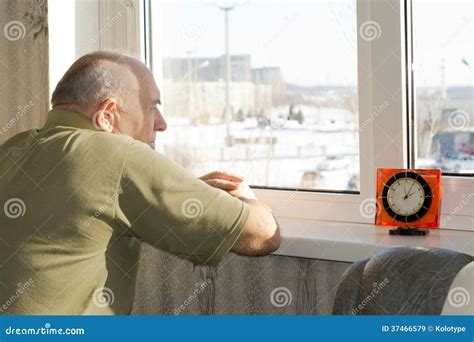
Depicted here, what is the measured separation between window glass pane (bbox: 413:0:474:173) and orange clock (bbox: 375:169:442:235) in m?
0.10

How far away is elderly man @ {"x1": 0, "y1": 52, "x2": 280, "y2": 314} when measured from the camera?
153 centimetres

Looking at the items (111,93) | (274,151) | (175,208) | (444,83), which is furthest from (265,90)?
(175,208)

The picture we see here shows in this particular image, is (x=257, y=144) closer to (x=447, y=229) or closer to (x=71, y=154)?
(x=447, y=229)

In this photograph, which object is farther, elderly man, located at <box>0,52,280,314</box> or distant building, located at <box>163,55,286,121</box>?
distant building, located at <box>163,55,286,121</box>

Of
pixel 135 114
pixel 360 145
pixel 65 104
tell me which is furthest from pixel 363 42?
pixel 65 104

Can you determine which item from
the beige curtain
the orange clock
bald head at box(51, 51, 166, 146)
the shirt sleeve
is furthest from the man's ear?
the beige curtain

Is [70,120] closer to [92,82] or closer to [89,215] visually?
[92,82]

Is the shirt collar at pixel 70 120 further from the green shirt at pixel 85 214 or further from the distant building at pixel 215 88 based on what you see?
the distant building at pixel 215 88

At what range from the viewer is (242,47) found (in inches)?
92.0

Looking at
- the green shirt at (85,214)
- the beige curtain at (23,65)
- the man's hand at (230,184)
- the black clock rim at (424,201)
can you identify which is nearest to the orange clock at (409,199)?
the black clock rim at (424,201)

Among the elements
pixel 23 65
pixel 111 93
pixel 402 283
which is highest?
pixel 23 65

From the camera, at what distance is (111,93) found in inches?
66.4

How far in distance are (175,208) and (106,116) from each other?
0.27 meters

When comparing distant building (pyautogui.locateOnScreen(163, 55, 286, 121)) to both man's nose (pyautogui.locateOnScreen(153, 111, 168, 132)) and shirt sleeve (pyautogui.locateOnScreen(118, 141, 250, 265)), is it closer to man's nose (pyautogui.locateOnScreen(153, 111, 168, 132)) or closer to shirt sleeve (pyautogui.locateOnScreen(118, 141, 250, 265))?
man's nose (pyautogui.locateOnScreen(153, 111, 168, 132))
